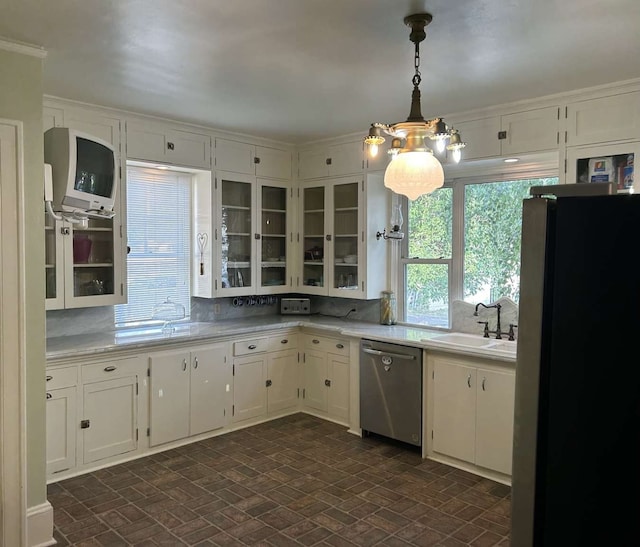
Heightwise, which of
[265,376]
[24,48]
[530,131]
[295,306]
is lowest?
[265,376]

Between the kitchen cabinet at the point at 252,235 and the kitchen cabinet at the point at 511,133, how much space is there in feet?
6.55

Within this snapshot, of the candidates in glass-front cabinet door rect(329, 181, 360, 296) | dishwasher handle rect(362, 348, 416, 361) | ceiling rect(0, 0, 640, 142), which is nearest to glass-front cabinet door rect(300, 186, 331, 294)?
glass-front cabinet door rect(329, 181, 360, 296)

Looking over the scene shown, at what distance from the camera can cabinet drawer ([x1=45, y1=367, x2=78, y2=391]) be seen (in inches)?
139

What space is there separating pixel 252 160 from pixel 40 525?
11.2 feet

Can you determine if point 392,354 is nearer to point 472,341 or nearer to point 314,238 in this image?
point 472,341

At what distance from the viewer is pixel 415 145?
269 centimetres

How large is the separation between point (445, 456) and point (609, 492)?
3263mm

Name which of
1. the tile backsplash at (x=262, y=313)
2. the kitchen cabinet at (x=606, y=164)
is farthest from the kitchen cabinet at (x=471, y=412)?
the kitchen cabinet at (x=606, y=164)

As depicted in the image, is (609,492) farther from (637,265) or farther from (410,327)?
(410,327)

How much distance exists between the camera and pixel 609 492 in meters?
0.90

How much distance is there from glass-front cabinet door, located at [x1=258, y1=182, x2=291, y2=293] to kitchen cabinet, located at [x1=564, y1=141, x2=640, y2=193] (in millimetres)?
2768

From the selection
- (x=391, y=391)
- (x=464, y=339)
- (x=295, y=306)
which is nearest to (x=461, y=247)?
(x=464, y=339)

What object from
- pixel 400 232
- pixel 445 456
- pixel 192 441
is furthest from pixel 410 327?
pixel 192 441

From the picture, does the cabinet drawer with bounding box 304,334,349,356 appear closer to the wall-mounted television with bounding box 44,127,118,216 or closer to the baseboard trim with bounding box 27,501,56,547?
the wall-mounted television with bounding box 44,127,118,216
